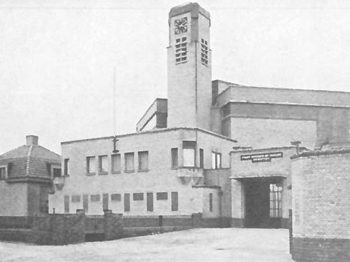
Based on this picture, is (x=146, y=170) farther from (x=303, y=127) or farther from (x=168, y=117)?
(x=303, y=127)

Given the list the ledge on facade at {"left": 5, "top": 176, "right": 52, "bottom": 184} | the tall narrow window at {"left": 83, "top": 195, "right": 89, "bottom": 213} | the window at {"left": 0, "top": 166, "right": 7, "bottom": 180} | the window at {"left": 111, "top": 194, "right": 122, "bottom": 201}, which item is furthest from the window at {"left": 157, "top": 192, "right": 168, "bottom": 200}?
the window at {"left": 0, "top": 166, "right": 7, "bottom": 180}

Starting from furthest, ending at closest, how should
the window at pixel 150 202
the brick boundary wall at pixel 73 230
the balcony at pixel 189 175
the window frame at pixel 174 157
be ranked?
1. the window at pixel 150 202
2. the window frame at pixel 174 157
3. the balcony at pixel 189 175
4. the brick boundary wall at pixel 73 230

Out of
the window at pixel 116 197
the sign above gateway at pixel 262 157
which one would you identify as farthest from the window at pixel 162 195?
the sign above gateway at pixel 262 157

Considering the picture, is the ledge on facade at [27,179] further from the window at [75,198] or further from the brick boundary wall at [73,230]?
the brick boundary wall at [73,230]

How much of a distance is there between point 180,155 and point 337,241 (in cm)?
2235

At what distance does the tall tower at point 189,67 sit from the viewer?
155 feet

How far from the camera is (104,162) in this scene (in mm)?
41062

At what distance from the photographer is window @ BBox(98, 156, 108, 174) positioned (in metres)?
40.8

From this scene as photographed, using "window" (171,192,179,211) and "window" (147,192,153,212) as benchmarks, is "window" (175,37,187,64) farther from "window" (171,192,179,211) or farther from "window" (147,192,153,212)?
"window" (171,192,179,211)

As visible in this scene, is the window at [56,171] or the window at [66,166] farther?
the window at [56,171]

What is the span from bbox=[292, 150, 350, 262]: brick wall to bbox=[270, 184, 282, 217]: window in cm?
2192

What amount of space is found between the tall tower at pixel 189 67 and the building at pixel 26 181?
1261 centimetres

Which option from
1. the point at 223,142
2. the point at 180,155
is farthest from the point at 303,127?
the point at 180,155

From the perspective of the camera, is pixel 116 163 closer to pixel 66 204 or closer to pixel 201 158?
pixel 66 204
